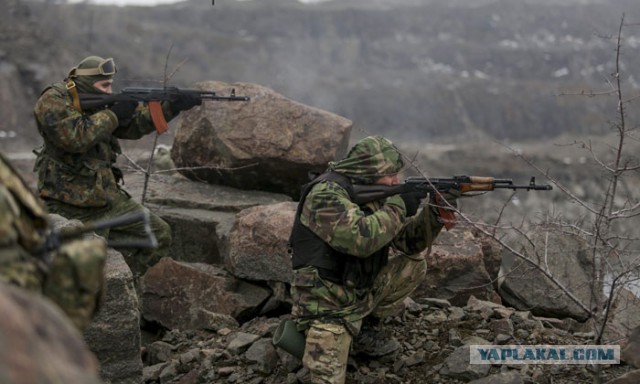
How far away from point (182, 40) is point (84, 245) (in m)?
42.8

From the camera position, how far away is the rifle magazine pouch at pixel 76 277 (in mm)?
1955

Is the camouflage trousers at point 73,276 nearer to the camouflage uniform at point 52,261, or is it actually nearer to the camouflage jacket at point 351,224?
the camouflage uniform at point 52,261

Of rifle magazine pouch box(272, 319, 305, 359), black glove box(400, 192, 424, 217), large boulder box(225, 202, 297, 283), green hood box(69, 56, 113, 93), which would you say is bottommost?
rifle magazine pouch box(272, 319, 305, 359)

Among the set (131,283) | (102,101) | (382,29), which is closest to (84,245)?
(131,283)

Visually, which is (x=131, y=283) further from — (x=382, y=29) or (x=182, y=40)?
(x=382, y=29)

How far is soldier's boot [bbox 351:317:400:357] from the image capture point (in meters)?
4.10

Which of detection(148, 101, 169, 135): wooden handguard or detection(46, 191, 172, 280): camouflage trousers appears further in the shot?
detection(148, 101, 169, 135): wooden handguard

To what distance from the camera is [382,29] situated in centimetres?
4984

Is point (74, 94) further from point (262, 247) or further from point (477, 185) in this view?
point (477, 185)


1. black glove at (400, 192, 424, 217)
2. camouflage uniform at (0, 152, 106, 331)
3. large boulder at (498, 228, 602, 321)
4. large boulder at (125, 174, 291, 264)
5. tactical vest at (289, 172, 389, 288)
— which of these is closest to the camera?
camouflage uniform at (0, 152, 106, 331)

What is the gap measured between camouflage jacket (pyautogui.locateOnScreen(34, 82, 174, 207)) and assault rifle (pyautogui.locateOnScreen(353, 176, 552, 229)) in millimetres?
1952

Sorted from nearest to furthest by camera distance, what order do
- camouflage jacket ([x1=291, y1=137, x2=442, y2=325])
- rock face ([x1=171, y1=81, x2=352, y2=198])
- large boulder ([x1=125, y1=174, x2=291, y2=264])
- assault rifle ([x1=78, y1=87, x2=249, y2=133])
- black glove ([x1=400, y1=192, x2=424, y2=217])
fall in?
camouflage jacket ([x1=291, y1=137, x2=442, y2=325]), black glove ([x1=400, y1=192, x2=424, y2=217]), assault rifle ([x1=78, y1=87, x2=249, y2=133]), large boulder ([x1=125, y1=174, x2=291, y2=264]), rock face ([x1=171, y1=81, x2=352, y2=198])

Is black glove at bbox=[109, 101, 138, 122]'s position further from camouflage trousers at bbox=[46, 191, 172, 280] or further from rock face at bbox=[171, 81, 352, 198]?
rock face at bbox=[171, 81, 352, 198]

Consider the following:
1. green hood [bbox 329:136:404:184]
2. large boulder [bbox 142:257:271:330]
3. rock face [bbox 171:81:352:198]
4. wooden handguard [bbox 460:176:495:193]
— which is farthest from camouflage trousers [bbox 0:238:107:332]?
rock face [bbox 171:81:352:198]
